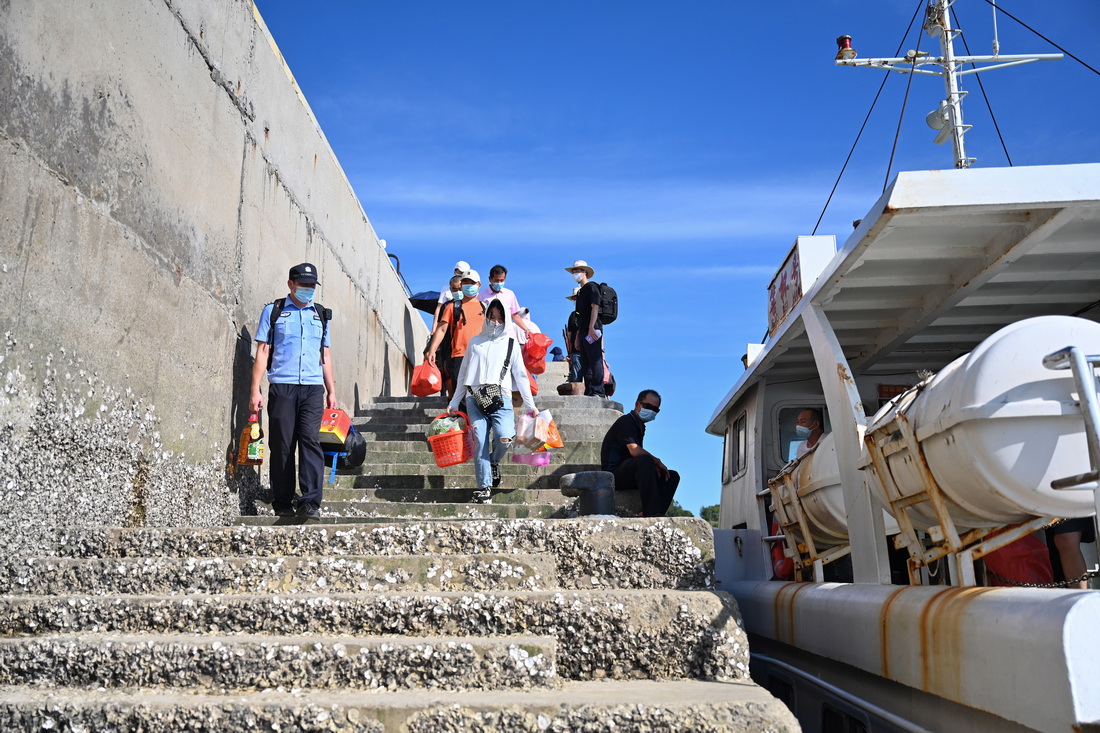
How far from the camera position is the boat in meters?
2.70

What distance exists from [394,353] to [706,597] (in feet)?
33.6

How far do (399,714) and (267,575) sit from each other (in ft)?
4.40

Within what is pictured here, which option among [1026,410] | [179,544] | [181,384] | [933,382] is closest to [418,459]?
[181,384]

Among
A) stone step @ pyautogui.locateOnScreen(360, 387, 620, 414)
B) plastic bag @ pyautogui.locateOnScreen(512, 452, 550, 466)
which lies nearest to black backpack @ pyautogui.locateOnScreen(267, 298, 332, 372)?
plastic bag @ pyautogui.locateOnScreen(512, 452, 550, 466)

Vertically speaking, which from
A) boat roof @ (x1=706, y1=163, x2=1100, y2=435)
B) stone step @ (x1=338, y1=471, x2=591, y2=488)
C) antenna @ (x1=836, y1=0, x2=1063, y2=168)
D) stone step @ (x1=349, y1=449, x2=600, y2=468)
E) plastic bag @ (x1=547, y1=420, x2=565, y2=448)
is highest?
antenna @ (x1=836, y1=0, x2=1063, y2=168)

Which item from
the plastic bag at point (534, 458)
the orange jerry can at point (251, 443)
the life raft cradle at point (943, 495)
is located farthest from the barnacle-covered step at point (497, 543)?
the plastic bag at point (534, 458)

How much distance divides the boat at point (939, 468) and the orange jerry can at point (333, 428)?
274cm

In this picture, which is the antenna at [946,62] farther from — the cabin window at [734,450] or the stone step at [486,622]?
the stone step at [486,622]

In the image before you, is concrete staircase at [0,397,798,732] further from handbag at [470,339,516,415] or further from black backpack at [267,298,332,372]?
handbag at [470,339,516,415]

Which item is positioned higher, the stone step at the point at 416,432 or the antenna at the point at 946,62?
the antenna at the point at 946,62

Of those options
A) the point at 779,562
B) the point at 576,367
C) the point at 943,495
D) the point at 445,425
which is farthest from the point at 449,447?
the point at 576,367

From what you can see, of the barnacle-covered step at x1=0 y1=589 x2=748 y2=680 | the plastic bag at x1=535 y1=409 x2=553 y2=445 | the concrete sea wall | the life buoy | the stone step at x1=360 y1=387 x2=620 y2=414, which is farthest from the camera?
the stone step at x1=360 y1=387 x2=620 y2=414

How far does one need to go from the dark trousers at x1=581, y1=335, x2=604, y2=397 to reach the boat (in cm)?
424

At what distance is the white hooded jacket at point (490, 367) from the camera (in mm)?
6957
